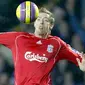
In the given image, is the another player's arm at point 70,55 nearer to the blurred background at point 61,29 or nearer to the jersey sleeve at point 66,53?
the jersey sleeve at point 66,53

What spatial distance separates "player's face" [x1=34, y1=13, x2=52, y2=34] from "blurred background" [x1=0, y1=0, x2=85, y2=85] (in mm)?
3027

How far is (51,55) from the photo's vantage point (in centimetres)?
715

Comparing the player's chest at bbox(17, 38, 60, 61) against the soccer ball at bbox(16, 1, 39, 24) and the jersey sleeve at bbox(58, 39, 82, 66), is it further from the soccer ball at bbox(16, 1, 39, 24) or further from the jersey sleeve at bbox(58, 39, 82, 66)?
the soccer ball at bbox(16, 1, 39, 24)

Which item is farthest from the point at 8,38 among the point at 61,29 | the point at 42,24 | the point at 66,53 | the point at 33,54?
the point at 61,29

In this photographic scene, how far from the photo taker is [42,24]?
695 cm

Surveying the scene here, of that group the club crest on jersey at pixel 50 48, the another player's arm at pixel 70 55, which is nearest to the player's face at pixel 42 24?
the club crest on jersey at pixel 50 48

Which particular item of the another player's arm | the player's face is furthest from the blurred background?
the player's face

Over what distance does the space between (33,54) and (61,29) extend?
3353mm

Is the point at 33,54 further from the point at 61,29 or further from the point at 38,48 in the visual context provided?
the point at 61,29

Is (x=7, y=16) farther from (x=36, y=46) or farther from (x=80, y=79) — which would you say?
(x=36, y=46)

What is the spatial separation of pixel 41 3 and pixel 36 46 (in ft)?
12.6

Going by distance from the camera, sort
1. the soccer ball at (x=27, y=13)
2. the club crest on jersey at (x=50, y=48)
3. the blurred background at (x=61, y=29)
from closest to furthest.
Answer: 1. the soccer ball at (x=27, y=13)
2. the club crest on jersey at (x=50, y=48)
3. the blurred background at (x=61, y=29)

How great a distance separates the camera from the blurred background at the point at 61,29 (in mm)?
10047

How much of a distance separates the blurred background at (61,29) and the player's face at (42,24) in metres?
3.03
